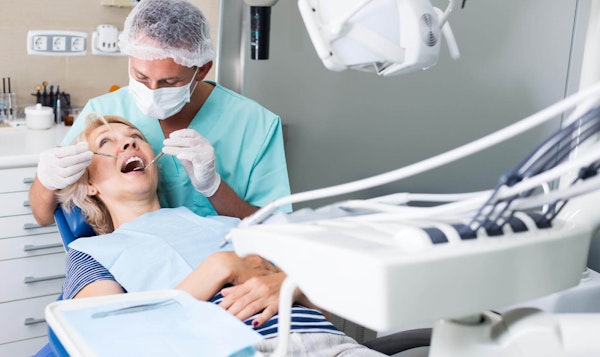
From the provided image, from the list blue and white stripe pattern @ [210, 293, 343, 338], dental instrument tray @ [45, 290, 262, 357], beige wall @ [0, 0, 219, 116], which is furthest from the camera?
beige wall @ [0, 0, 219, 116]

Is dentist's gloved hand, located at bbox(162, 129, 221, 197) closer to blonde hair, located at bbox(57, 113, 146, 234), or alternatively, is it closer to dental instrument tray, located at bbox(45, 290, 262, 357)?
blonde hair, located at bbox(57, 113, 146, 234)

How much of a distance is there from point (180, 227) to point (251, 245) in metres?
1.03

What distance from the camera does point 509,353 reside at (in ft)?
2.47

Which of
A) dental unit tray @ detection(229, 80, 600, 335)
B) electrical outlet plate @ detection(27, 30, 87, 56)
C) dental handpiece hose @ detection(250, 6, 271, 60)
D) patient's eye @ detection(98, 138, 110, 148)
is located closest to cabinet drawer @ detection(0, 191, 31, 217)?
patient's eye @ detection(98, 138, 110, 148)

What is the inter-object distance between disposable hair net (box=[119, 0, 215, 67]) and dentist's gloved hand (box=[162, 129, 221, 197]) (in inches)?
8.2

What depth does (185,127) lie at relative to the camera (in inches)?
85.0

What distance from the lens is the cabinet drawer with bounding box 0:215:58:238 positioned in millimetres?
2236

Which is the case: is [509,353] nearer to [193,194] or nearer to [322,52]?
[322,52]

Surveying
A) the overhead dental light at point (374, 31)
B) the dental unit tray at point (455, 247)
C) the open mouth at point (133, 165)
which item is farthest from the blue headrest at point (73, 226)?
the dental unit tray at point (455, 247)

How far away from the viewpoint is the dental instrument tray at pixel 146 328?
1.01 meters

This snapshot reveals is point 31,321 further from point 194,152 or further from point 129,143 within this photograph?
point 194,152

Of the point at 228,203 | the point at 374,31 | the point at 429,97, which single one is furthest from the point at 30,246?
the point at 374,31

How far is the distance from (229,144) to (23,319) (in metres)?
0.87

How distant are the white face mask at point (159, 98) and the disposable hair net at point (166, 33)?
0.08 metres
